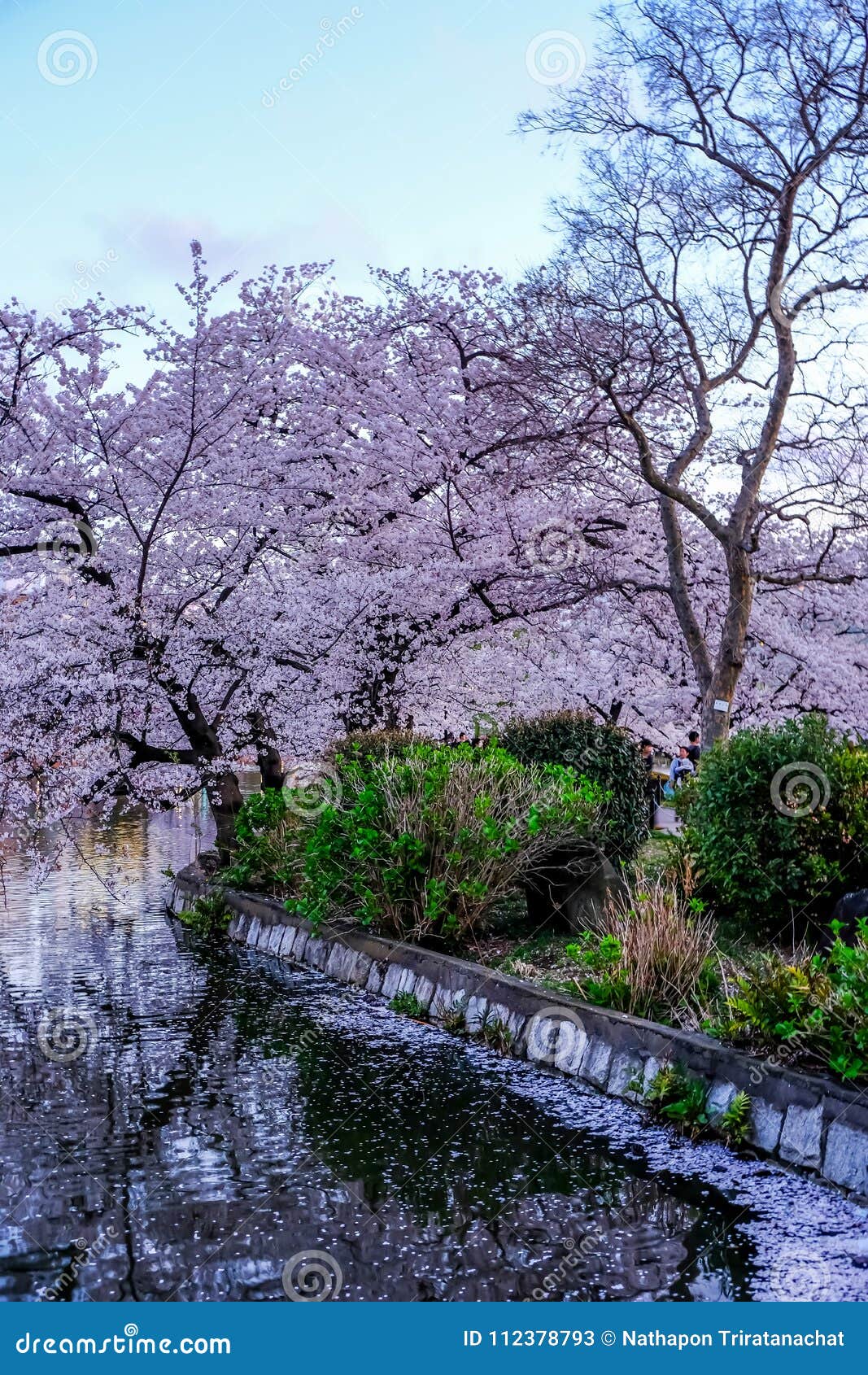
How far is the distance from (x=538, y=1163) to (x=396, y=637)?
11456mm

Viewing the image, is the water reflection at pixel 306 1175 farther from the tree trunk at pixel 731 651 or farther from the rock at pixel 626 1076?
the tree trunk at pixel 731 651

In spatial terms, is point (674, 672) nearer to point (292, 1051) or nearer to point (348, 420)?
point (348, 420)

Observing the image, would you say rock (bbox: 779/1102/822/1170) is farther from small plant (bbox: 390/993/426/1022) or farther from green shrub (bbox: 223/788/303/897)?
green shrub (bbox: 223/788/303/897)

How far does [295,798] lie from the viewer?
13.1m

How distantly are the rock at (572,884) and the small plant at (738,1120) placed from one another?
4107 millimetres

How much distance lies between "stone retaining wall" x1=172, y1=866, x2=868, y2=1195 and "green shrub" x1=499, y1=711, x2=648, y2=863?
7.67 feet

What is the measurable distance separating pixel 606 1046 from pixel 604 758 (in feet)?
14.7

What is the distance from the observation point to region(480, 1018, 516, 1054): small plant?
24.6 ft

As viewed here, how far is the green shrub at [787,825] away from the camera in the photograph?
328 inches

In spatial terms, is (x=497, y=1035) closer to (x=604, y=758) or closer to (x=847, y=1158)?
(x=847, y=1158)

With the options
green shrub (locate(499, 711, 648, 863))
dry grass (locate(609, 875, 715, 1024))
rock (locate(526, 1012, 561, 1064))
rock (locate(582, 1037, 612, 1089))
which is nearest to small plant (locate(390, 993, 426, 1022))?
rock (locate(526, 1012, 561, 1064))

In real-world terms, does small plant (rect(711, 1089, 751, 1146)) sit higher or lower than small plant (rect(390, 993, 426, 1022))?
higher

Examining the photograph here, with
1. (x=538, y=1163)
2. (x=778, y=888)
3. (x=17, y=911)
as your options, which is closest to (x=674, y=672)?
(x=17, y=911)

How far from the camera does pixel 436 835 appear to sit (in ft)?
30.9
